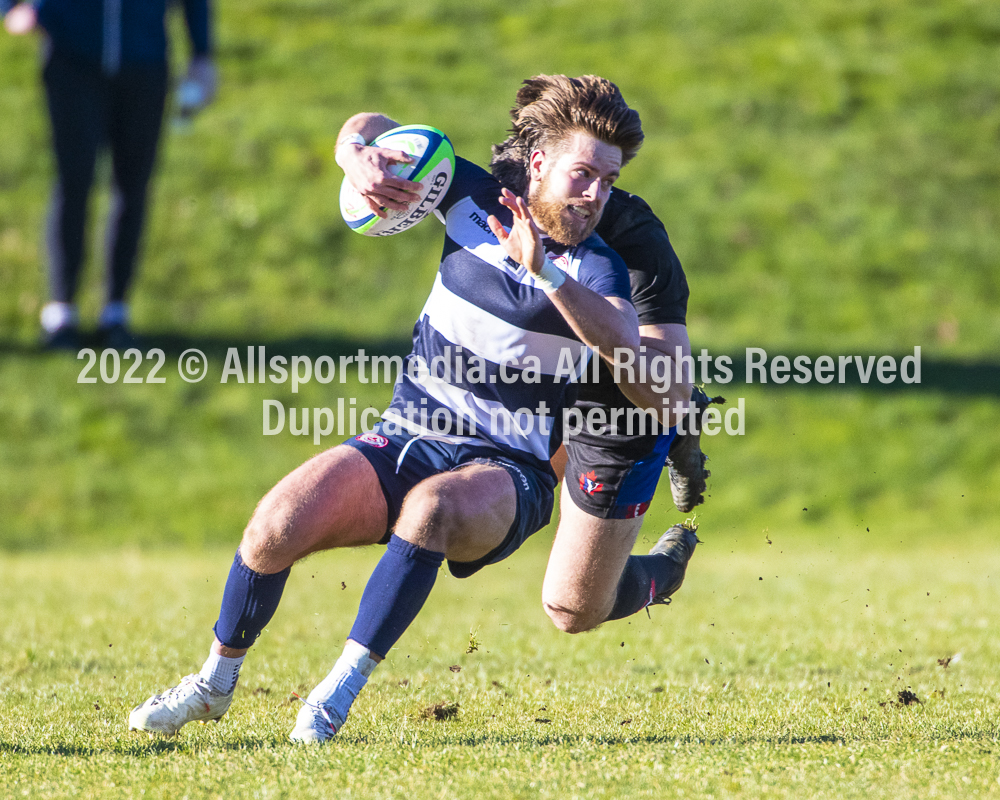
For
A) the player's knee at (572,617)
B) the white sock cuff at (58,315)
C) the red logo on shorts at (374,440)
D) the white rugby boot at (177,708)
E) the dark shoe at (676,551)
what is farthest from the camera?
the white sock cuff at (58,315)

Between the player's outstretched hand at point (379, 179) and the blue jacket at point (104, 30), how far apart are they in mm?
7072

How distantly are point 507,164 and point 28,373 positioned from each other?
10.1 metres

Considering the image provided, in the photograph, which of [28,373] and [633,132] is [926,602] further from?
[28,373]

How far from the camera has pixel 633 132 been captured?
442cm

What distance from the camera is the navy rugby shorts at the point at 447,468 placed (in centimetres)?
423

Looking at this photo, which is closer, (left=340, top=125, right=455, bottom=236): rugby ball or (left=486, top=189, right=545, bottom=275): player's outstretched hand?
(left=486, top=189, right=545, bottom=275): player's outstretched hand

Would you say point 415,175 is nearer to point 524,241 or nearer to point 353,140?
point 353,140

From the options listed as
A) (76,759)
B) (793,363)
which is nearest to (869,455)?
(793,363)

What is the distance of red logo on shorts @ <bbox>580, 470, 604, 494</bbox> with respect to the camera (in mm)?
5266

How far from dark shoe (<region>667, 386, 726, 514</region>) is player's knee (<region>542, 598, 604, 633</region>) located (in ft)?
2.66

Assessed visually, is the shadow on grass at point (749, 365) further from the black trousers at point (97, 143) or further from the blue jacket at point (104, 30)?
the blue jacket at point (104, 30)

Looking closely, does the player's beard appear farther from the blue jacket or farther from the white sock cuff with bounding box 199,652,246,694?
the blue jacket

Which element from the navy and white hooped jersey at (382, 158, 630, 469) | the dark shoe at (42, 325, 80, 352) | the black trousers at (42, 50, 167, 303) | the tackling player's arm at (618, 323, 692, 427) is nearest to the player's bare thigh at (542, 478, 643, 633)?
the tackling player's arm at (618, 323, 692, 427)

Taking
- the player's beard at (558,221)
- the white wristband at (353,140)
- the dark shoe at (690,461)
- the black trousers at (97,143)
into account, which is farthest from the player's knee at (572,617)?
the black trousers at (97,143)
